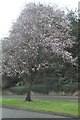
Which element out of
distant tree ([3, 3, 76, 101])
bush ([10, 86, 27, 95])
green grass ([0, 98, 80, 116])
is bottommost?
green grass ([0, 98, 80, 116])

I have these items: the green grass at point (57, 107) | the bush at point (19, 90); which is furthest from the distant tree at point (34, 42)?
the bush at point (19, 90)

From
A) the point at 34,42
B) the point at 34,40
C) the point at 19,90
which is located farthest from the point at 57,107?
the point at 19,90

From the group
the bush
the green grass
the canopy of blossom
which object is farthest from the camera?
the bush

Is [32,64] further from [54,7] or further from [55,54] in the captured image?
[54,7]

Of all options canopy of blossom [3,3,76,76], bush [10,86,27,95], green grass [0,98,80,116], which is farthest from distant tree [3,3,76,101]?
bush [10,86,27,95]

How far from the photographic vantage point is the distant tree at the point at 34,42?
24844 millimetres

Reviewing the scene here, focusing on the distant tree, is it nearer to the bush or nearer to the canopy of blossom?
the canopy of blossom

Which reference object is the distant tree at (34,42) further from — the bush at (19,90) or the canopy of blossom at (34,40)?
the bush at (19,90)

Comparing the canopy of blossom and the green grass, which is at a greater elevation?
the canopy of blossom

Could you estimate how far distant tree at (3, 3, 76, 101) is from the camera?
81.5 ft

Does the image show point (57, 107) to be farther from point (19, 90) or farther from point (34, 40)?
point (19, 90)

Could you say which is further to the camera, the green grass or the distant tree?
the distant tree

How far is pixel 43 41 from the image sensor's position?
24703mm

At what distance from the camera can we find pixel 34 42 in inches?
973
